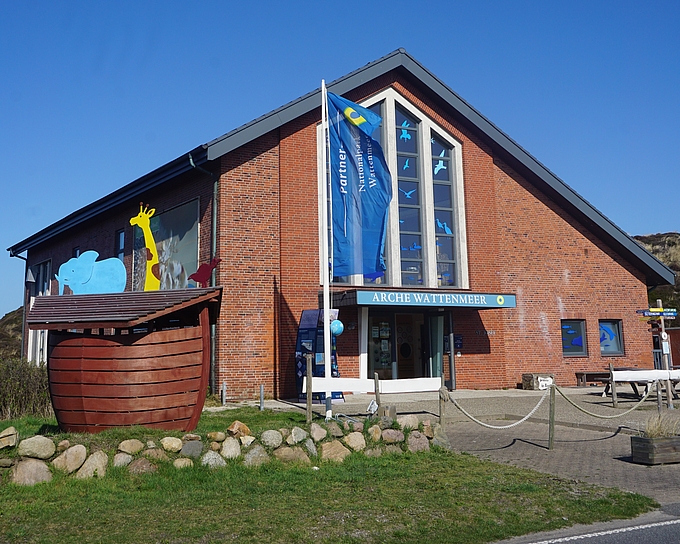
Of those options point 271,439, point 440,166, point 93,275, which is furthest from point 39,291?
point 271,439

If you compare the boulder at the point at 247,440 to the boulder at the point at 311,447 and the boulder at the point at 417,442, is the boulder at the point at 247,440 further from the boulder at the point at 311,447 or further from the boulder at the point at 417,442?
the boulder at the point at 417,442

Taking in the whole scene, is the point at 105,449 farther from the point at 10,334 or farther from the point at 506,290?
the point at 10,334

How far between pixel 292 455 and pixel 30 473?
3172 millimetres

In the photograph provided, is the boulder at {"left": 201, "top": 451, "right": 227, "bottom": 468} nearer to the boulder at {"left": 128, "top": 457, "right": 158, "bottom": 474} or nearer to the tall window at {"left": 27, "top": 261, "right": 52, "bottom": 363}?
the boulder at {"left": 128, "top": 457, "right": 158, "bottom": 474}

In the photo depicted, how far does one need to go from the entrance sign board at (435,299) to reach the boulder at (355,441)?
8561 millimetres

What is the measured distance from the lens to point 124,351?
9102 millimetres

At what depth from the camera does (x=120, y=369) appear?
9.05 m

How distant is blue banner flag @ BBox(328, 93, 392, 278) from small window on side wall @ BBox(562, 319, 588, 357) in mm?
12020

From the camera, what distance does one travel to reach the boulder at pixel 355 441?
31.9ft

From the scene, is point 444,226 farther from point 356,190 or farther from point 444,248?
point 356,190

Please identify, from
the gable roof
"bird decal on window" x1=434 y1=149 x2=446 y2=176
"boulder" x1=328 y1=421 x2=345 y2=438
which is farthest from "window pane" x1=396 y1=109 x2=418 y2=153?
"boulder" x1=328 y1=421 x2=345 y2=438

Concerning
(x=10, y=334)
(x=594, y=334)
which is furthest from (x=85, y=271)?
(x=10, y=334)

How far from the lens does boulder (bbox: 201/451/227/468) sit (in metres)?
8.52

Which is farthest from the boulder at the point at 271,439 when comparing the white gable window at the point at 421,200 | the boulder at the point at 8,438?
the white gable window at the point at 421,200
